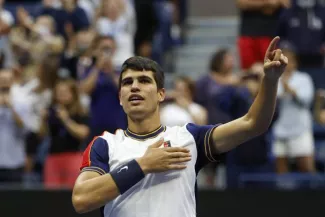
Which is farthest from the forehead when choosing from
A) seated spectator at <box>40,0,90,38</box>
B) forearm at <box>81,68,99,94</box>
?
seated spectator at <box>40,0,90,38</box>

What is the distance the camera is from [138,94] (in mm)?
4637

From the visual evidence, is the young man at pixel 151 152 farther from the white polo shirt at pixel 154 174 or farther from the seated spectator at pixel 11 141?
the seated spectator at pixel 11 141

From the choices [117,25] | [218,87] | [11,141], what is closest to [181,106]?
[218,87]

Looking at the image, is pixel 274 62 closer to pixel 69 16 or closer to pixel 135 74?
pixel 135 74

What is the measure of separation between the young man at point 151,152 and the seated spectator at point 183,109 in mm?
3924

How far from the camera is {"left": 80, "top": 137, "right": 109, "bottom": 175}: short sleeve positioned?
455 centimetres

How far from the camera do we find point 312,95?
928 centimetres

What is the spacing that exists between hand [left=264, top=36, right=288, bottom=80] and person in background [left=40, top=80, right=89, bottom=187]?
4677 mm

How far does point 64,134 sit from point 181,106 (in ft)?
4.17

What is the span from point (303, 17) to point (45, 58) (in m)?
3.07

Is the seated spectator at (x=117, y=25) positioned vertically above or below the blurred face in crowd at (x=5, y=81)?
above

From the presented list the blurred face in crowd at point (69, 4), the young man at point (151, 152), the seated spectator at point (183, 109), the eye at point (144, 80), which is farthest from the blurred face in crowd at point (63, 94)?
the eye at point (144, 80)

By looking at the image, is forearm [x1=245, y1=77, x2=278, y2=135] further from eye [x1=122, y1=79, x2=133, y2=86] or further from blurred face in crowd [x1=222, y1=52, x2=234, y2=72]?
blurred face in crowd [x1=222, y1=52, x2=234, y2=72]

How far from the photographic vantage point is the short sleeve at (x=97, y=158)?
4.55 meters
